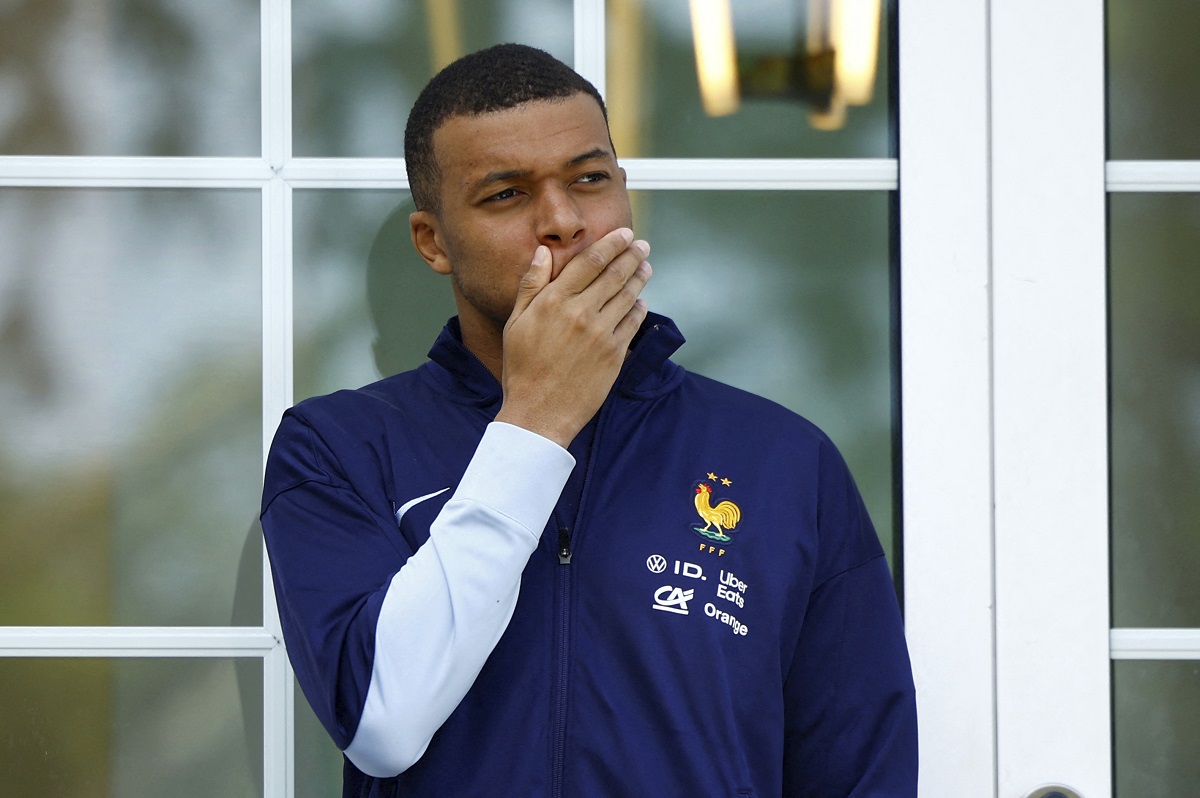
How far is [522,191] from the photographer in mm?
1241

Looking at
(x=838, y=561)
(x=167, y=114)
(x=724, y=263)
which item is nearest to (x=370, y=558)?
(x=838, y=561)

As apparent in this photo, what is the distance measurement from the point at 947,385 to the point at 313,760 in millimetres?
1032

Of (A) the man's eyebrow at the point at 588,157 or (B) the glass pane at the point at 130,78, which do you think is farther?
(B) the glass pane at the point at 130,78

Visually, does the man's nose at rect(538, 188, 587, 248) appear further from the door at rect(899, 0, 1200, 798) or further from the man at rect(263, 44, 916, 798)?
the door at rect(899, 0, 1200, 798)

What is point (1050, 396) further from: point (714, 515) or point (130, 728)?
point (130, 728)

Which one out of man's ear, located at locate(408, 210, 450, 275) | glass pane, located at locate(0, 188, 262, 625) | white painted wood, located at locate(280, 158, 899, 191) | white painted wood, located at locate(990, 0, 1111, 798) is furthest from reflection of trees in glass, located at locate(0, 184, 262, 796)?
white painted wood, located at locate(990, 0, 1111, 798)

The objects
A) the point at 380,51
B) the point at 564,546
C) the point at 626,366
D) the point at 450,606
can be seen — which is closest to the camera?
the point at 450,606

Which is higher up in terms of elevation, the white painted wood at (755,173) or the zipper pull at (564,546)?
the white painted wood at (755,173)

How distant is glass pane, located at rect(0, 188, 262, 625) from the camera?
1.61 metres

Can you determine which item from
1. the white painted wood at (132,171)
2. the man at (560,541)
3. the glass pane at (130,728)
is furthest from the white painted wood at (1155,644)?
the white painted wood at (132,171)

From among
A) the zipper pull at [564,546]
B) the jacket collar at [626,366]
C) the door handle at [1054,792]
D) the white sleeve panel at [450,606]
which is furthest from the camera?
the door handle at [1054,792]

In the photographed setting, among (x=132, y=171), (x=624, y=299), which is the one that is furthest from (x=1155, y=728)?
Result: (x=132, y=171)

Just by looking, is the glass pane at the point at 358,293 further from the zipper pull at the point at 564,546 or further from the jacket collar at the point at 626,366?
the zipper pull at the point at 564,546

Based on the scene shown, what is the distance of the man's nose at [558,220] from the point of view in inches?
47.4
